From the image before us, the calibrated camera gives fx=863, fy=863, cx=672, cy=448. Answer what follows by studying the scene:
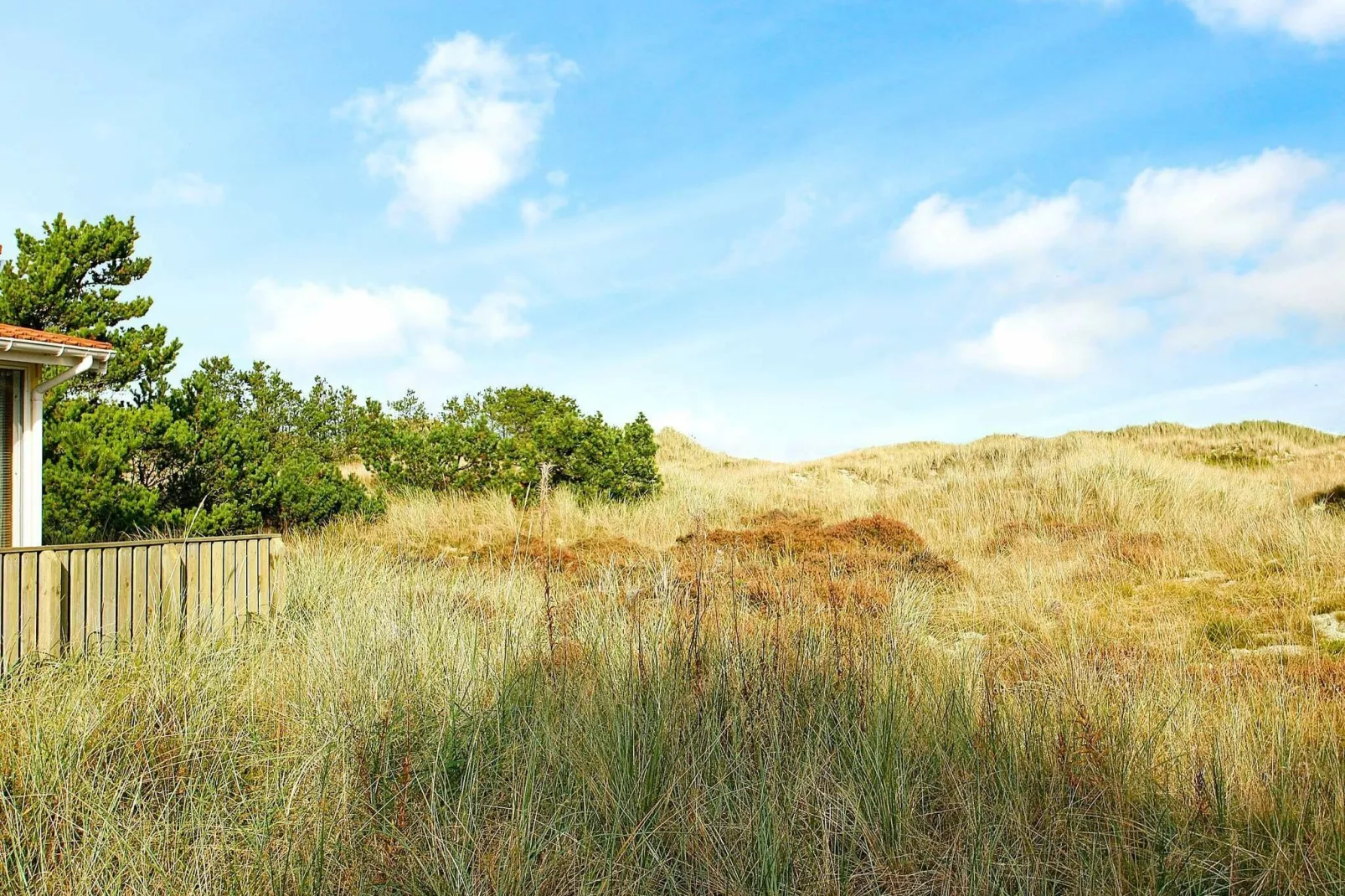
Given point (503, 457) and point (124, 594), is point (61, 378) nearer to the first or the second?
point (124, 594)

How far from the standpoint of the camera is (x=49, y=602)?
17.2 ft

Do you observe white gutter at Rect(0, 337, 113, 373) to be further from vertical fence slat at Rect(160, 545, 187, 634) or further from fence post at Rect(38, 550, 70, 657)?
fence post at Rect(38, 550, 70, 657)

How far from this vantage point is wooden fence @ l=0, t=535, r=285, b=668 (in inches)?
203

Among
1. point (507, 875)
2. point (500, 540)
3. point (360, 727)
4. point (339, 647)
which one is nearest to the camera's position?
point (507, 875)

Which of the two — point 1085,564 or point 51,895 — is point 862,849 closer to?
point 51,895

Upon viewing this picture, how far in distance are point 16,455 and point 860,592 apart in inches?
345

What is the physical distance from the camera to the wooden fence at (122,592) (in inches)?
203

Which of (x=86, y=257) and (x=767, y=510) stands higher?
(x=86, y=257)

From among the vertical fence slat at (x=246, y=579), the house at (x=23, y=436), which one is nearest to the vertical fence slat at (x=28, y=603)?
the vertical fence slat at (x=246, y=579)

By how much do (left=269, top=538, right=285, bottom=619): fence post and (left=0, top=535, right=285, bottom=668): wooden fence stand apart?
46mm

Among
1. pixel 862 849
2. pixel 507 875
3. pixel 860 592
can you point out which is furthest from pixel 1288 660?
pixel 507 875

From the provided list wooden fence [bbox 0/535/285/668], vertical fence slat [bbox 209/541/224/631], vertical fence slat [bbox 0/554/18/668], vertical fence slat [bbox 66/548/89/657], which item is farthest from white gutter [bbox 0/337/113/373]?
vertical fence slat [bbox 0/554/18/668]

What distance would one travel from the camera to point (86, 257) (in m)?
14.7

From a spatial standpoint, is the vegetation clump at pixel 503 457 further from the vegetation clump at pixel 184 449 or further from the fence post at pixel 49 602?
the fence post at pixel 49 602
